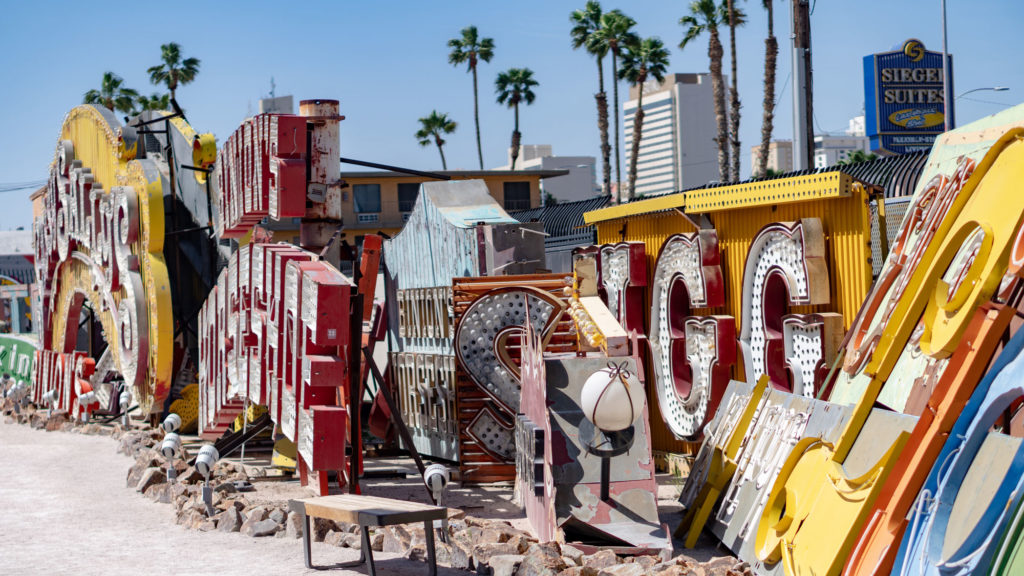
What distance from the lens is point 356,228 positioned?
48.8 m

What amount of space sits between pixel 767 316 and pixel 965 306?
441 cm

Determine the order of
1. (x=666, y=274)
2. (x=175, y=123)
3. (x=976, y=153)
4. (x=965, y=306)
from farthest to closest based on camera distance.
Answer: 1. (x=175, y=123)
2. (x=666, y=274)
3. (x=976, y=153)
4. (x=965, y=306)

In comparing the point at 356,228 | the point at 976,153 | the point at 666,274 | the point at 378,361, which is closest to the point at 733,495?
the point at 976,153

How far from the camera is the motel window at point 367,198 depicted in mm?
49438

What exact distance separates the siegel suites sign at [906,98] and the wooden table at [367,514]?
12332mm

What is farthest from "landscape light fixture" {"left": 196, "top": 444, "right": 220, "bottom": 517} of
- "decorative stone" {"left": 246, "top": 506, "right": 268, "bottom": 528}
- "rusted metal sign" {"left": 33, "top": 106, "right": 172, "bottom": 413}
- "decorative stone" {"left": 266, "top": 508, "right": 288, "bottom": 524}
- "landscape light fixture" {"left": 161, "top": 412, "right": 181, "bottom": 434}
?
"rusted metal sign" {"left": 33, "top": 106, "right": 172, "bottom": 413}

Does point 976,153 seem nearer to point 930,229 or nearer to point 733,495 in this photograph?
point 930,229

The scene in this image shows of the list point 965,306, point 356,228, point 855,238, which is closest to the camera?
point 965,306

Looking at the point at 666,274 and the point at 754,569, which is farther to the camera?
the point at 666,274

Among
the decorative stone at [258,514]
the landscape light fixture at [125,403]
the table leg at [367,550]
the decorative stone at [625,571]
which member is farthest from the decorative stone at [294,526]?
the landscape light fixture at [125,403]

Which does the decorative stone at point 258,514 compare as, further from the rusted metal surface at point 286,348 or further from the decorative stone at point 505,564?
the decorative stone at point 505,564

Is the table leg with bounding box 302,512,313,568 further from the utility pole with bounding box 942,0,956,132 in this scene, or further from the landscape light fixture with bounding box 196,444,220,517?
the utility pole with bounding box 942,0,956,132

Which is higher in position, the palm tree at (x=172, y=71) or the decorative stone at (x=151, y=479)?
the palm tree at (x=172, y=71)

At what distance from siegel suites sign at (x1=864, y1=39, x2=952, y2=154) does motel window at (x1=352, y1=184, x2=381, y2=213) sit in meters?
32.9
